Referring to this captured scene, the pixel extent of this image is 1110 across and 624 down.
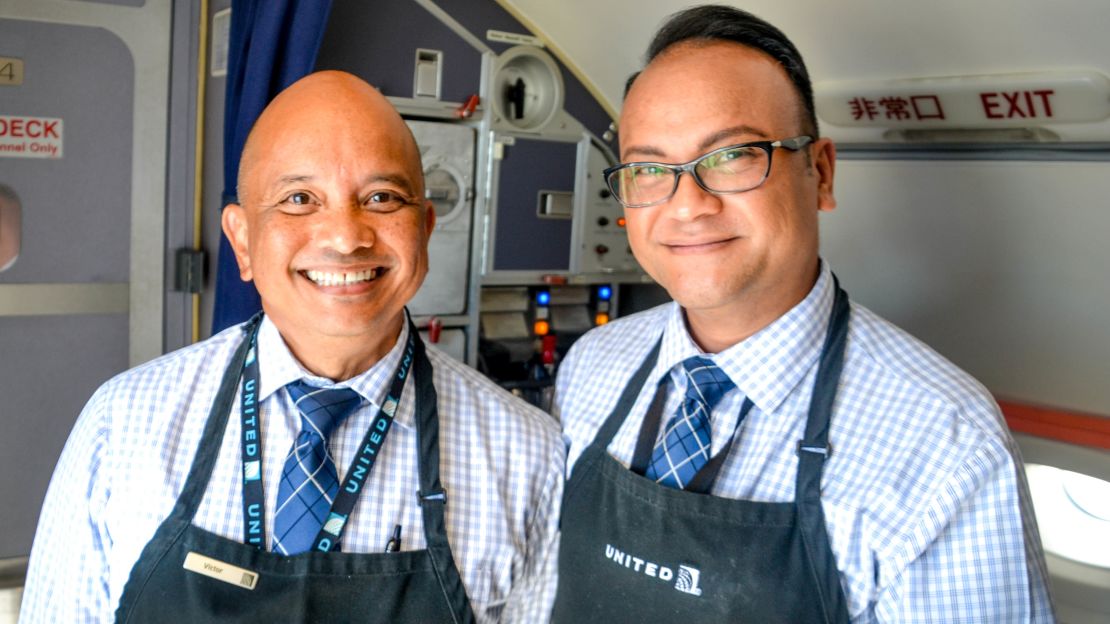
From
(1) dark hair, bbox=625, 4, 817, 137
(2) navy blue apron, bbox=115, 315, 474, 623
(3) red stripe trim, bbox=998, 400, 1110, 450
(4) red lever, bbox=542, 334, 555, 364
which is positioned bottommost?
(2) navy blue apron, bbox=115, 315, 474, 623

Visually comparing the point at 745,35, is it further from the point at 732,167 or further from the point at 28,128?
the point at 28,128

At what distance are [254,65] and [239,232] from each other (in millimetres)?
1457

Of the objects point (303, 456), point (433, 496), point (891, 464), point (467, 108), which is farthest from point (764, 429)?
point (467, 108)

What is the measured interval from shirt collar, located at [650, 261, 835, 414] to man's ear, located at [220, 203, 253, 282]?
0.93m

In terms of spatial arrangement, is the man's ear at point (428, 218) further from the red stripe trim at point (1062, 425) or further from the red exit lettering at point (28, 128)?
→ the red exit lettering at point (28, 128)

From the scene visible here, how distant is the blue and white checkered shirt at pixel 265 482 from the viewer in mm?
1803

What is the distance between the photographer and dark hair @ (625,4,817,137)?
1.91 meters

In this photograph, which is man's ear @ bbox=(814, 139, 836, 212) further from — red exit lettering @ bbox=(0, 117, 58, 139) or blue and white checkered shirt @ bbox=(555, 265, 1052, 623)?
red exit lettering @ bbox=(0, 117, 58, 139)

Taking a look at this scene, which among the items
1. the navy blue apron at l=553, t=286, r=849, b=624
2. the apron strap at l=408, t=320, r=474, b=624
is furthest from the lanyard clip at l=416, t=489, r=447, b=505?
the navy blue apron at l=553, t=286, r=849, b=624

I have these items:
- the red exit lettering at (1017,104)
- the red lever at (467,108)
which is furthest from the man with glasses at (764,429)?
the red lever at (467,108)

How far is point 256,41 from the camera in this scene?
10.6ft

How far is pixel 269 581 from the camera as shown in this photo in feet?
5.66

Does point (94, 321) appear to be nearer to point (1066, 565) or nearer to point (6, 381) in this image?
point (6, 381)

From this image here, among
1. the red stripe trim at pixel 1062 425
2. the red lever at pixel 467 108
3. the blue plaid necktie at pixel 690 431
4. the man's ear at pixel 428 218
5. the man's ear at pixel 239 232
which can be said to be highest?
the red lever at pixel 467 108
